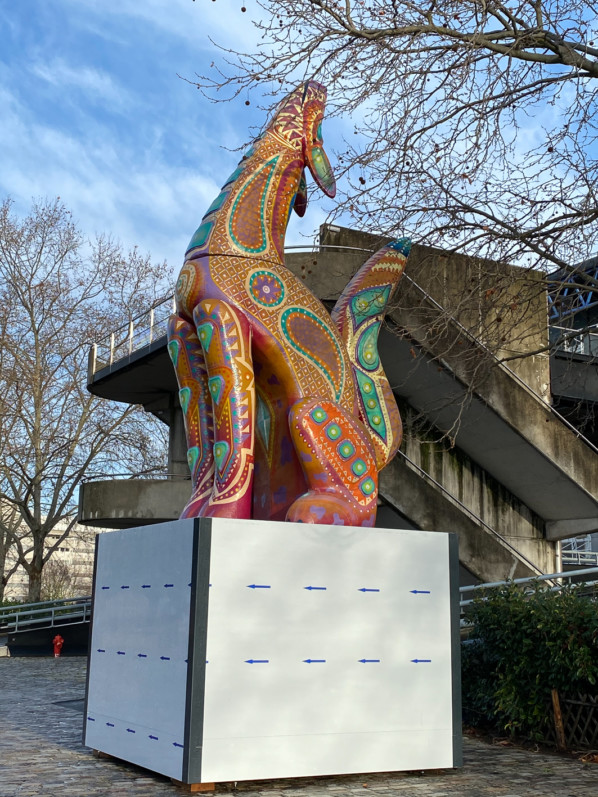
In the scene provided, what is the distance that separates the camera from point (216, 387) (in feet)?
23.9

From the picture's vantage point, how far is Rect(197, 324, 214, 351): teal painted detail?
7.29 meters

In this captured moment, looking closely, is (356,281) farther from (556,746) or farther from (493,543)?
(493,543)

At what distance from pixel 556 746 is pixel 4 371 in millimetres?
19860

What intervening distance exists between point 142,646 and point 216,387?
2186 millimetres

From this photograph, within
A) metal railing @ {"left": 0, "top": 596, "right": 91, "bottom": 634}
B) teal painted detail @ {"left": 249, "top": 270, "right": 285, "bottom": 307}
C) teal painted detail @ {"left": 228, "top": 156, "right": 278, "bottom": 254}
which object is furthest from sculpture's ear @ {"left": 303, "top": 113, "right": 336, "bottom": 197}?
metal railing @ {"left": 0, "top": 596, "right": 91, "bottom": 634}

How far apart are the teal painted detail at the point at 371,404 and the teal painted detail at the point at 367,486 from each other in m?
0.78

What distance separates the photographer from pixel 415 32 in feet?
25.3

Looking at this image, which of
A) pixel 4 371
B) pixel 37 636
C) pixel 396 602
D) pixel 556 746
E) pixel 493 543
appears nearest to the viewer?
A: pixel 396 602

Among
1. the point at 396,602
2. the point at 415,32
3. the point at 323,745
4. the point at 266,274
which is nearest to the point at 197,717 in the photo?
the point at 323,745

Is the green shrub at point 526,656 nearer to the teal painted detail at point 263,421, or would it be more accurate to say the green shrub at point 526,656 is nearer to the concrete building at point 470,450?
the teal painted detail at point 263,421

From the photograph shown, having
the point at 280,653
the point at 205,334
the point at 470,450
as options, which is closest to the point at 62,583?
the point at 470,450

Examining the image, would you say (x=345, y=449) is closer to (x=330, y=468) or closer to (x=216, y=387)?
(x=330, y=468)

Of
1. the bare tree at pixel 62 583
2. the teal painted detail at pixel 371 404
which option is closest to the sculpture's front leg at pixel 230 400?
the teal painted detail at pixel 371 404

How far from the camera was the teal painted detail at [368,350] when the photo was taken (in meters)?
8.26
